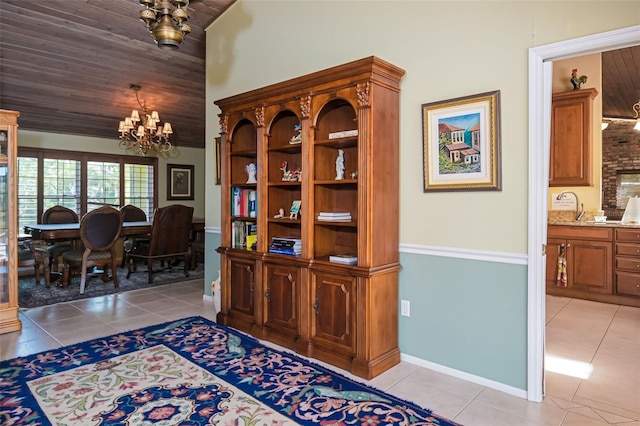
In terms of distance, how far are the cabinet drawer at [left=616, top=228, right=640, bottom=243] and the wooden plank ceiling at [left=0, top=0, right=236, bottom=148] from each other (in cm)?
512

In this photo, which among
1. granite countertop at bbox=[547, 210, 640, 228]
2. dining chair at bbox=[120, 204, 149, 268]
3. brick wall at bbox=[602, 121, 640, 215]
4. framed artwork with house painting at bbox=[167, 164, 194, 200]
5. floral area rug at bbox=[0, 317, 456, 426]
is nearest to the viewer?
floral area rug at bbox=[0, 317, 456, 426]

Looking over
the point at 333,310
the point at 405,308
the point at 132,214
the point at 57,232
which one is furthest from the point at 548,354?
the point at 132,214

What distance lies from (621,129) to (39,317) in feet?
39.3

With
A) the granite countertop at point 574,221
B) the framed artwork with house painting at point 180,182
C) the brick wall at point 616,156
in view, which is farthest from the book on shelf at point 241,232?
the brick wall at point 616,156

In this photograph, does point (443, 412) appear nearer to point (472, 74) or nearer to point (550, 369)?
point (550, 369)

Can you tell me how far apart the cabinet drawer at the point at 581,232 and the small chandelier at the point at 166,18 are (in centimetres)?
467

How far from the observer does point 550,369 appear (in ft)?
9.26

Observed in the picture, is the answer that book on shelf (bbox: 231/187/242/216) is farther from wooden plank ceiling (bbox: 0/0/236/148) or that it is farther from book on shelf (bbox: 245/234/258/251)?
wooden plank ceiling (bbox: 0/0/236/148)

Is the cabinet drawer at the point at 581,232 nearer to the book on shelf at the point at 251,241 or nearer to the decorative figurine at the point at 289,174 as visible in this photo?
the decorative figurine at the point at 289,174

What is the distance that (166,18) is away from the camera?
7.59ft

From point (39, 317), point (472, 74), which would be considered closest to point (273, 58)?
point (472, 74)

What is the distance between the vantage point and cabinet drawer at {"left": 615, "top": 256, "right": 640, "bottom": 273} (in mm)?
4391

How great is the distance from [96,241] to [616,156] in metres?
11.3

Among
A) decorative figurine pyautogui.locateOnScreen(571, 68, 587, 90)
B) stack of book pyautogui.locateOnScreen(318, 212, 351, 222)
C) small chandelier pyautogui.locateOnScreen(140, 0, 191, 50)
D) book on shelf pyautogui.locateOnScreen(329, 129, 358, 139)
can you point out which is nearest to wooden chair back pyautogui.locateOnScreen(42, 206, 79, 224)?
small chandelier pyautogui.locateOnScreen(140, 0, 191, 50)
